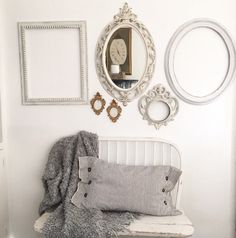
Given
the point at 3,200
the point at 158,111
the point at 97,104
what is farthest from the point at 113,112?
the point at 3,200

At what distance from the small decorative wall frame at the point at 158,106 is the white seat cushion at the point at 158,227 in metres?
0.65

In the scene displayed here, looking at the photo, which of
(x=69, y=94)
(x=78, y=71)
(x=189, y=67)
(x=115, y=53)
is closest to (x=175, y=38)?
(x=189, y=67)

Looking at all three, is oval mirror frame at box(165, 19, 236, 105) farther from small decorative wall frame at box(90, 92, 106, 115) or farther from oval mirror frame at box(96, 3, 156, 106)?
small decorative wall frame at box(90, 92, 106, 115)

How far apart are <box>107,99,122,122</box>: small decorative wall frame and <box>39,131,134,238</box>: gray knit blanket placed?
0.19 metres

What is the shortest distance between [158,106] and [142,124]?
0.18 metres

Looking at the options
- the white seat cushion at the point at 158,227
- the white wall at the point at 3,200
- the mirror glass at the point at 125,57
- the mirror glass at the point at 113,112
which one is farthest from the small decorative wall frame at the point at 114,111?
the white wall at the point at 3,200

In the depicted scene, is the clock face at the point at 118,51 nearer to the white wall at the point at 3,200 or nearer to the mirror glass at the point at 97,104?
the mirror glass at the point at 97,104

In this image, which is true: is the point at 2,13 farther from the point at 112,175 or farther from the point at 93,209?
the point at 93,209

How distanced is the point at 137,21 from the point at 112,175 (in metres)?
1.08

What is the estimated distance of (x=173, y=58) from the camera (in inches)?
→ 77.4

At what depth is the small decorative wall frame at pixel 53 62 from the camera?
1998mm

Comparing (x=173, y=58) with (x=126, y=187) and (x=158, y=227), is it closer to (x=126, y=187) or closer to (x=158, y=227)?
(x=126, y=187)

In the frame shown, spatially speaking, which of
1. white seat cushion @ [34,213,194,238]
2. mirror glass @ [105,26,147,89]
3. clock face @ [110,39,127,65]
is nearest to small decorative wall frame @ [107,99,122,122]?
mirror glass @ [105,26,147,89]

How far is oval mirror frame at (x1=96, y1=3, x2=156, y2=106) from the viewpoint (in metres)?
1.95
